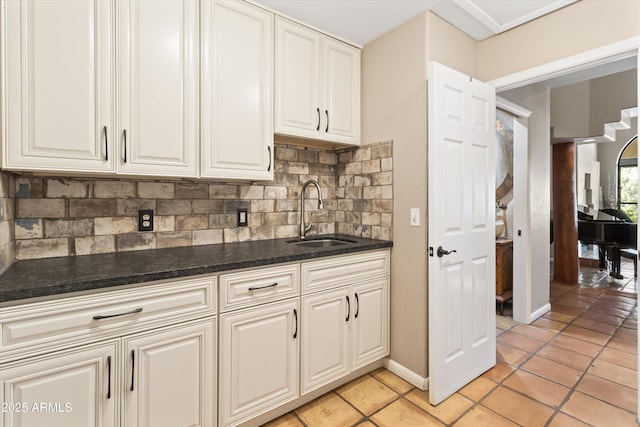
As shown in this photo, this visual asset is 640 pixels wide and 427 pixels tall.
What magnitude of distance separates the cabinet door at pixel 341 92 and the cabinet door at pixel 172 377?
5.12ft

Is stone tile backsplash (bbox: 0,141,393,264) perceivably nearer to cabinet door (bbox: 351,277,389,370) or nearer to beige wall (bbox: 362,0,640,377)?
beige wall (bbox: 362,0,640,377)

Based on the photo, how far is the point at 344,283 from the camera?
1957 mm

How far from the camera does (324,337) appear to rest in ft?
6.14

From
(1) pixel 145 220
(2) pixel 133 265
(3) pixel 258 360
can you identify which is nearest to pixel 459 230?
(3) pixel 258 360

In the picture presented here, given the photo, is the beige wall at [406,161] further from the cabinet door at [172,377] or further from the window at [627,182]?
the window at [627,182]

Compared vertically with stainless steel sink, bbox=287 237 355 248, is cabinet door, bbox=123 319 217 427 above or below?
below

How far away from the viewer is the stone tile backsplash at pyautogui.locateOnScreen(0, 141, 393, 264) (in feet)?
5.12

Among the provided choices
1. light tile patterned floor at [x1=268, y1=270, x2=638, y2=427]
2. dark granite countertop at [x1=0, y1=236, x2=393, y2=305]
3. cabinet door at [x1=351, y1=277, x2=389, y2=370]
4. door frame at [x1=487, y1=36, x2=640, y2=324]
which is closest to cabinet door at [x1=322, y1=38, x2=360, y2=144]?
dark granite countertop at [x1=0, y1=236, x2=393, y2=305]

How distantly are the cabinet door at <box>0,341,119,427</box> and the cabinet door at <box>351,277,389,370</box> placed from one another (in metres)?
1.33

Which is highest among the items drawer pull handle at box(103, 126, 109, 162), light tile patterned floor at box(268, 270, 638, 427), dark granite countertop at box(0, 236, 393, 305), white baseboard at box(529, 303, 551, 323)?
drawer pull handle at box(103, 126, 109, 162)

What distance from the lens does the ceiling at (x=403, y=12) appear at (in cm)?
187

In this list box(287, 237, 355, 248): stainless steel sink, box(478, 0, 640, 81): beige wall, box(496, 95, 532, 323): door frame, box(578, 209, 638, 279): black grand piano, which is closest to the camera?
box(478, 0, 640, 81): beige wall

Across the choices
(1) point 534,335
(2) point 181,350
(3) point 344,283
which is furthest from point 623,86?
(2) point 181,350

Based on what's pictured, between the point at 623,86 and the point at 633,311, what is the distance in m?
2.70
